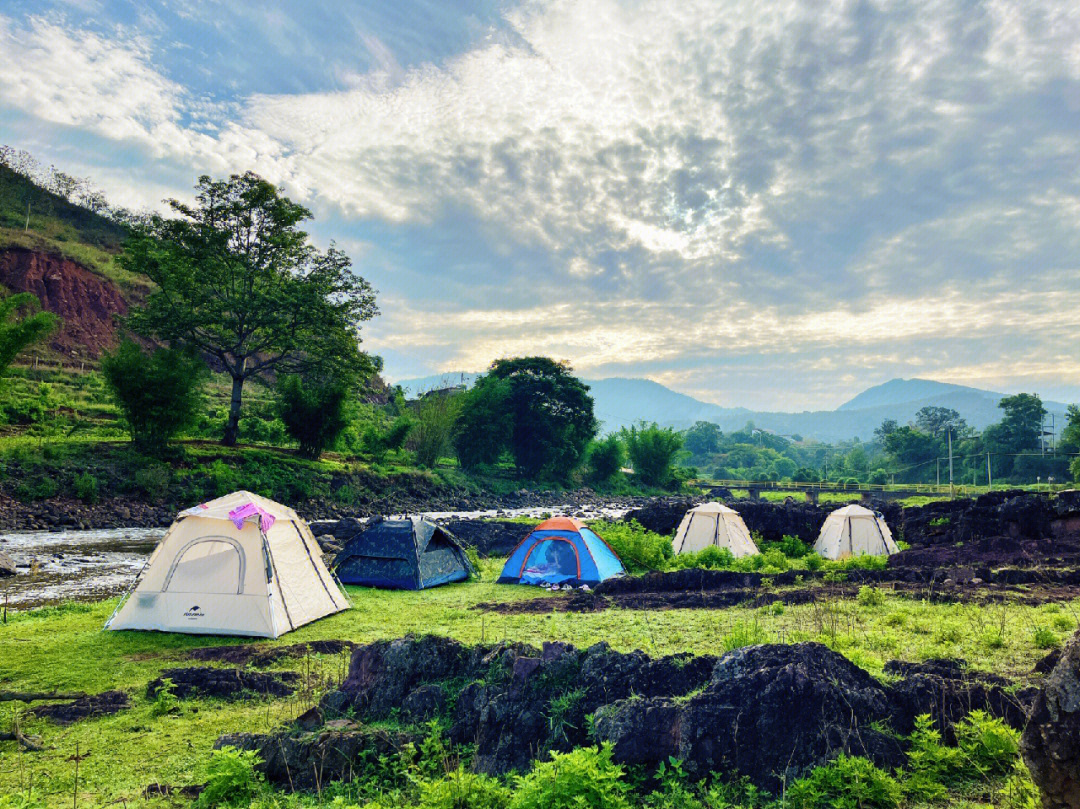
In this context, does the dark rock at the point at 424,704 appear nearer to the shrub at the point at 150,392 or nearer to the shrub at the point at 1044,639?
the shrub at the point at 1044,639

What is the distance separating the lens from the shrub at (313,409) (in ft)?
131

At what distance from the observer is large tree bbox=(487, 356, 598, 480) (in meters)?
59.1

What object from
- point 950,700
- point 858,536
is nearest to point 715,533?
point 858,536

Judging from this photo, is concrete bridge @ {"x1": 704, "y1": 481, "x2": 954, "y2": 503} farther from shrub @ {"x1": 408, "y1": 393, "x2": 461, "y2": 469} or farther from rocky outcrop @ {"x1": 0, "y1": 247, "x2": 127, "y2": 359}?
rocky outcrop @ {"x1": 0, "y1": 247, "x2": 127, "y2": 359}

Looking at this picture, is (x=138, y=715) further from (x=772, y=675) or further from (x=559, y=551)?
(x=559, y=551)

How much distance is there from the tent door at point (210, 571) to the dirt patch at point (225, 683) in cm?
218

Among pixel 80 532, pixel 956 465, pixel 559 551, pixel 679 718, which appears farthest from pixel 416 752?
pixel 956 465

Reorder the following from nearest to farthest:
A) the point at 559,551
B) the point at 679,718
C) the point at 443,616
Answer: the point at 679,718
the point at 443,616
the point at 559,551

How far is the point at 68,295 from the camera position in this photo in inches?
2404

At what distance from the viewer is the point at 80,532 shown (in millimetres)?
23562

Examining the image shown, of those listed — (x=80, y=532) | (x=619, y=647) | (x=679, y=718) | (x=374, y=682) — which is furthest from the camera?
(x=80, y=532)

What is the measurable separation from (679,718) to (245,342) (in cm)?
3947

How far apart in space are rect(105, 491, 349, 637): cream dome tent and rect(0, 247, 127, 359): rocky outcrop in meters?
56.8

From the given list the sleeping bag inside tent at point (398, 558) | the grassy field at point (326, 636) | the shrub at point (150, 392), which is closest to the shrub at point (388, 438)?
the shrub at point (150, 392)
